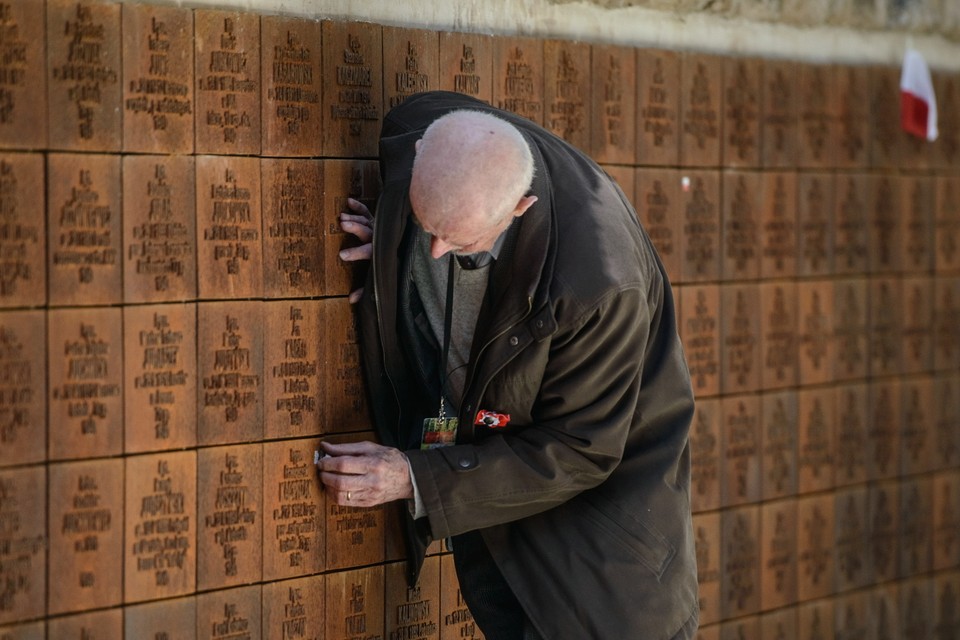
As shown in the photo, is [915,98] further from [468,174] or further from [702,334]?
[468,174]

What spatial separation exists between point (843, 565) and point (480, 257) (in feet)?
9.27

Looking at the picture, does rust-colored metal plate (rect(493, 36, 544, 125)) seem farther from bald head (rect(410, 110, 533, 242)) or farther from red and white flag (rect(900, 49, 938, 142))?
red and white flag (rect(900, 49, 938, 142))

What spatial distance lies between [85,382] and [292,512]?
742 millimetres

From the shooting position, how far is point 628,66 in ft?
15.0

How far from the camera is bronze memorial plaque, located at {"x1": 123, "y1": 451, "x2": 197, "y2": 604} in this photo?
132 inches

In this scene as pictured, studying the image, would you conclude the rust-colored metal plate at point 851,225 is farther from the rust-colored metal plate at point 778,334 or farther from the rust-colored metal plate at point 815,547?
the rust-colored metal plate at point 815,547

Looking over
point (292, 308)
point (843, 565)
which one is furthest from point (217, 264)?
point (843, 565)

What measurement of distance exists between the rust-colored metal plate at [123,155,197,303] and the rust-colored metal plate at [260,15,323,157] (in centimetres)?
29

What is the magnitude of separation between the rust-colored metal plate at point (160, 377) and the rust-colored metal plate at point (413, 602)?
0.87 meters

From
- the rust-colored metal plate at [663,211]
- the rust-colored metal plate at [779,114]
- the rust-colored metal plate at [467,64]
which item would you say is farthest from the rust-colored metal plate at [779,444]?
the rust-colored metal plate at [467,64]

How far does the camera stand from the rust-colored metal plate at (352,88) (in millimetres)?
3711

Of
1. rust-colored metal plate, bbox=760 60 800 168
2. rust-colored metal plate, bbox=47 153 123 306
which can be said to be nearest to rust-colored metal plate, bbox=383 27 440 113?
rust-colored metal plate, bbox=47 153 123 306

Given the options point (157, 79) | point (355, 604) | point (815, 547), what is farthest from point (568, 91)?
point (815, 547)

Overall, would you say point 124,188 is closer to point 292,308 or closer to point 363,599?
point 292,308
